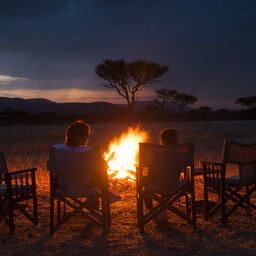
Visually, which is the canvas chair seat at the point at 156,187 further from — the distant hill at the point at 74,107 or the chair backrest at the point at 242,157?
the distant hill at the point at 74,107

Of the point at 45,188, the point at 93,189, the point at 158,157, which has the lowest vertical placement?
the point at 45,188

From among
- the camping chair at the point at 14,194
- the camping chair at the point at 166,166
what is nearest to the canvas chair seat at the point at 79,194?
the camping chair at the point at 14,194

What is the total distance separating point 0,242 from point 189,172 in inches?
88.6

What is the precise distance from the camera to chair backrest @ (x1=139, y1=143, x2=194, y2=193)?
3375mm

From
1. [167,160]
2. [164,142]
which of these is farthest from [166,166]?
[164,142]

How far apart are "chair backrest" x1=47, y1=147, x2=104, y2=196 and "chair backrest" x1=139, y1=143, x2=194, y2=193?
1.73 ft

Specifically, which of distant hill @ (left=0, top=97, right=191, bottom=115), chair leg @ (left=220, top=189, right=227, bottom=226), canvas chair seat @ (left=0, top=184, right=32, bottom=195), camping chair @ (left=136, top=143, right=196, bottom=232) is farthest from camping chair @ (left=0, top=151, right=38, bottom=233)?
distant hill @ (left=0, top=97, right=191, bottom=115)

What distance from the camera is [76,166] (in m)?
3.31

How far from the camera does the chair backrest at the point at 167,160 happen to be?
11.1 feet

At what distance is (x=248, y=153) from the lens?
3.59 metres

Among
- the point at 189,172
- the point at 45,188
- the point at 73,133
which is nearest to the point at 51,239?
the point at 73,133

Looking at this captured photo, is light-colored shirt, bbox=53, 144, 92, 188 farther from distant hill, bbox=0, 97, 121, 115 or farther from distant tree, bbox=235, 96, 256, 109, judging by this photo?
distant hill, bbox=0, 97, 121, 115

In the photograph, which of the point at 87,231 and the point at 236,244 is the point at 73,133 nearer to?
the point at 87,231

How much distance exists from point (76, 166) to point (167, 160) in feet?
3.30
